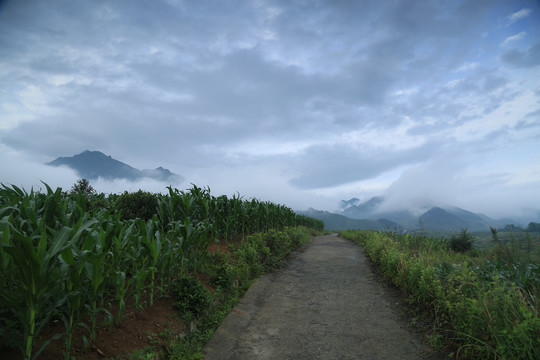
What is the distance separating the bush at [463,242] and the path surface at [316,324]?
10.0 metres

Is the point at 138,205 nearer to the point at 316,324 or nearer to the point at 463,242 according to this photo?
the point at 316,324

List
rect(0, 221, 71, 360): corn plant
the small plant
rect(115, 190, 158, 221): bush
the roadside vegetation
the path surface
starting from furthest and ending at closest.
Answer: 1. rect(115, 190, 158, 221): bush
2. the small plant
3. the path surface
4. the roadside vegetation
5. rect(0, 221, 71, 360): corn plant

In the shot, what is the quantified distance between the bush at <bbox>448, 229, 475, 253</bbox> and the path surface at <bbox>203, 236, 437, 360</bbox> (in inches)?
395

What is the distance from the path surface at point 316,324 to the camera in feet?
13.0

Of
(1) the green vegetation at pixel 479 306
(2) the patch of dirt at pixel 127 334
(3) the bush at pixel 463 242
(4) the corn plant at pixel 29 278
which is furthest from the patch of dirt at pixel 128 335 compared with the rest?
(3) the bush at pixel 463 242

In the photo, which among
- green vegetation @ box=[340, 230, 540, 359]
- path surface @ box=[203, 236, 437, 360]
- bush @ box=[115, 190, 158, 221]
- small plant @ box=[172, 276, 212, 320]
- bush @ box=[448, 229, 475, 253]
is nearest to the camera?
green vegetation @ box=[340, 230, 540, 359]

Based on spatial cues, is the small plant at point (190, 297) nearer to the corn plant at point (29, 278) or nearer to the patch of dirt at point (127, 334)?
the patch of dirt at point (127, 334)

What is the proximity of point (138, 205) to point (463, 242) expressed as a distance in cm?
1563

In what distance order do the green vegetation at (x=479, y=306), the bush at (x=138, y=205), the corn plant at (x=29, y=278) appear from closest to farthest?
1. the corn plant at (x=29, y=278)
2. the green vegetation at (x=479, y=306)
3. the bush at (x=138, y=205)

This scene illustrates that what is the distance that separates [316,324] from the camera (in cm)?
490

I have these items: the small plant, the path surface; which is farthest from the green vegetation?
the small plant

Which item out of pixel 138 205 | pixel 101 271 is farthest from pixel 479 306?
pixel 138 205

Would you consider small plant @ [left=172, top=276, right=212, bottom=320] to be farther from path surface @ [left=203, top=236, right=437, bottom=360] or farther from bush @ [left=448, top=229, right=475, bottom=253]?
bush @ [left=448, top=229, right=475, bottom=253]

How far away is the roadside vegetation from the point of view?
8.53ft
